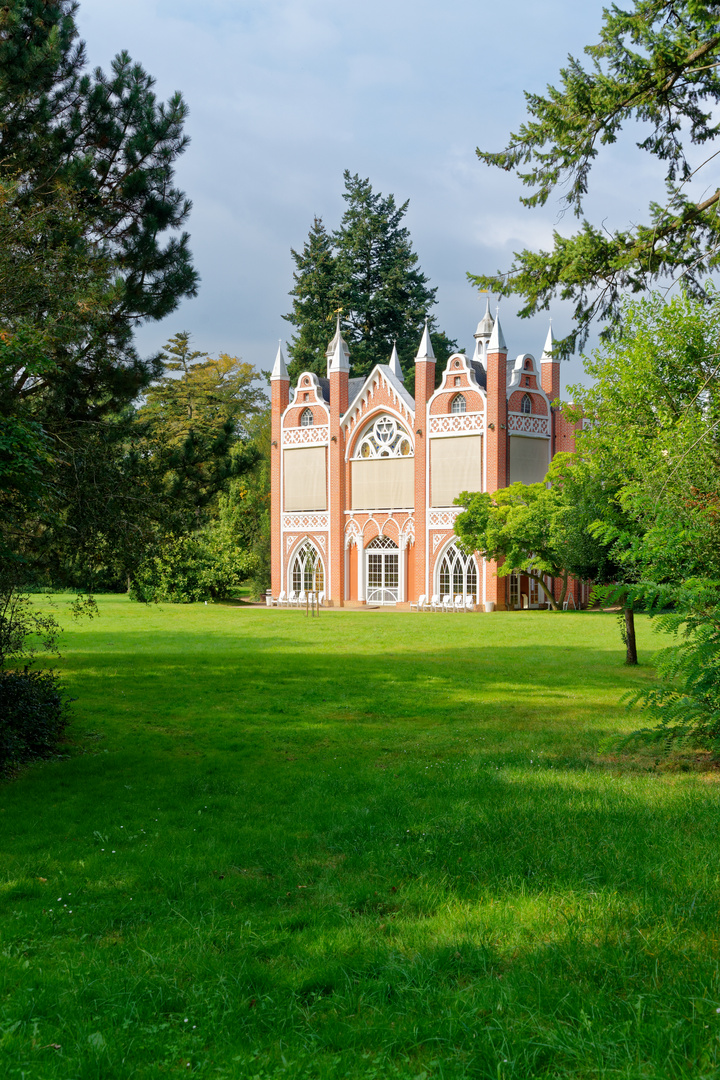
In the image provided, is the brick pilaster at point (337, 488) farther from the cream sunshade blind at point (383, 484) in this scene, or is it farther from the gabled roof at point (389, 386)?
the cream sunshade blind at point (383, 484)

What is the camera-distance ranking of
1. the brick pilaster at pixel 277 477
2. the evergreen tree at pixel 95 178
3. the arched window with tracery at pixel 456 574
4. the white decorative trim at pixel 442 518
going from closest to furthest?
the evergreen tree at pixel 95 178, the arched window with tracery at pixel 456 574, the white decorative trim at pixel 442 518, the brick pilaster at pixel 277 477

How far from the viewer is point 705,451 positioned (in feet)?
29.9

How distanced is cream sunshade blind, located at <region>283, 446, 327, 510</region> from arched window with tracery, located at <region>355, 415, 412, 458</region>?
2320 mm

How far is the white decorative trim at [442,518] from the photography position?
1556 inches

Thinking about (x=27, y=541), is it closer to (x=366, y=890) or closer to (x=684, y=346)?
(x=366, y=890)

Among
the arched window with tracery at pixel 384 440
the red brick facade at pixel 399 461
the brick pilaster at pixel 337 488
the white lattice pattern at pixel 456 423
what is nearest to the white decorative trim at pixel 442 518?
the red brick facade at pixel 399 461

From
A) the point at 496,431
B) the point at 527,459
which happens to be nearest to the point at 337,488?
the point at 496,431

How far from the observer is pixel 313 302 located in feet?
196

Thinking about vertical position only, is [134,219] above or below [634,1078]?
above

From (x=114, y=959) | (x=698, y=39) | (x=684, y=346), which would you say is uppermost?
(x=698, y=39)

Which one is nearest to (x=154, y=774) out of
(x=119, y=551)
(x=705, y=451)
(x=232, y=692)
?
(x=119, y=551)

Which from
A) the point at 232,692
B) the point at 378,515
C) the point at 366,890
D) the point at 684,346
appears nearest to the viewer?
the point at 366,890

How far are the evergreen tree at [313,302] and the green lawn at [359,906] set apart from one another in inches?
1974

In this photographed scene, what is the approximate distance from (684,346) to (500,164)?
4196 mm
